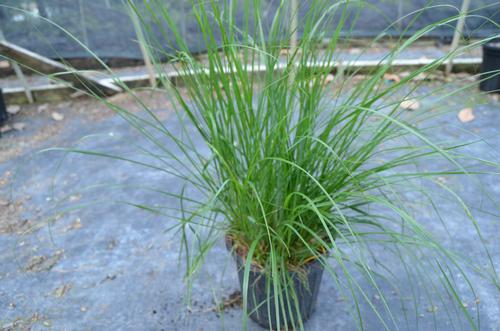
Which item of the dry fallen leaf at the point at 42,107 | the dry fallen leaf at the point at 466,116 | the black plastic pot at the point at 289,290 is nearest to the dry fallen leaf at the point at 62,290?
the black plastic pot at the point at 289,290

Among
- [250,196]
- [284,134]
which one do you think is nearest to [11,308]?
[250,196]

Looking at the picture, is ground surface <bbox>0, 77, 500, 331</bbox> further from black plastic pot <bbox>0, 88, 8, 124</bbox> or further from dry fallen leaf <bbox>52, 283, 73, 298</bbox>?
black plastic pot <bbox>0, 88, 8, 124</bbox>

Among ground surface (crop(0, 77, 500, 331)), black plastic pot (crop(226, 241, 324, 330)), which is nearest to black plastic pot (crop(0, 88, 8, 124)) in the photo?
ground surface (crop(0, 77, 500, 331))

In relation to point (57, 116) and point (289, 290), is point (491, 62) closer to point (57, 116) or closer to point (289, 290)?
point (289, 290)

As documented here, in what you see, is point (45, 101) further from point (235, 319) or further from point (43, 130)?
point (235, 319)

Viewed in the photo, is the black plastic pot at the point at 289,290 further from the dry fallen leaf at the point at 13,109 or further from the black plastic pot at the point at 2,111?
the dry fallen leaf at the point at 13,109

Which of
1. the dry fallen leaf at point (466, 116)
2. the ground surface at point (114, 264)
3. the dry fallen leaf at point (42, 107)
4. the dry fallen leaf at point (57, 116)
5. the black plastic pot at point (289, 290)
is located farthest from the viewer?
the dry fallen leaf at point (42, 107)
